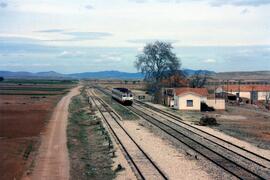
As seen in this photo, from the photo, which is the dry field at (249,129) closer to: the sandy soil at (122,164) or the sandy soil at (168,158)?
the sandy soil at (168,158)

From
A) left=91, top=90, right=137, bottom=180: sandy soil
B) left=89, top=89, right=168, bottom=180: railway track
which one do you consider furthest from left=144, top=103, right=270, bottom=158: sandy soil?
left=91, top=90, right=137, bottom=180: sandy soil

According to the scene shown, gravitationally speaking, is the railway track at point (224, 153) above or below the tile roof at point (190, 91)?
below

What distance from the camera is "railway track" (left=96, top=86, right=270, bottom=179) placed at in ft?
75.3

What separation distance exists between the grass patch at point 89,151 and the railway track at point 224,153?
522cm

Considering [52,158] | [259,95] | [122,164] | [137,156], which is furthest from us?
[259,95]

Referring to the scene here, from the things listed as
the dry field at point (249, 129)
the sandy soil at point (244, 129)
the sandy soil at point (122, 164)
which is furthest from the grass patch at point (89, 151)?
the dry field at point (249, 129)

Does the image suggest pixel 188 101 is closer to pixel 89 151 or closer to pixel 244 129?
pixel 244 129

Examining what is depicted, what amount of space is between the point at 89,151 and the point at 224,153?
25.9 feet

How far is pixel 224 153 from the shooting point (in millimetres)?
28578

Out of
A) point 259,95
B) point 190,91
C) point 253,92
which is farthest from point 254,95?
point 190,91

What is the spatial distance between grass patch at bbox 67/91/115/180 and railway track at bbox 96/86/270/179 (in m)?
5.22

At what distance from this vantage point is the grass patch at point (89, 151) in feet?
74.9

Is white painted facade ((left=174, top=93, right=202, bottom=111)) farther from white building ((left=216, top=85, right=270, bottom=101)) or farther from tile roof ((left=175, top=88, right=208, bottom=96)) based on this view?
white building ((left=216, top=85, right=270, bottom=101))

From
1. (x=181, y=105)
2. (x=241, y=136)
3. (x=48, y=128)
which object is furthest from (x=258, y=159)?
(x=181, y=105)
